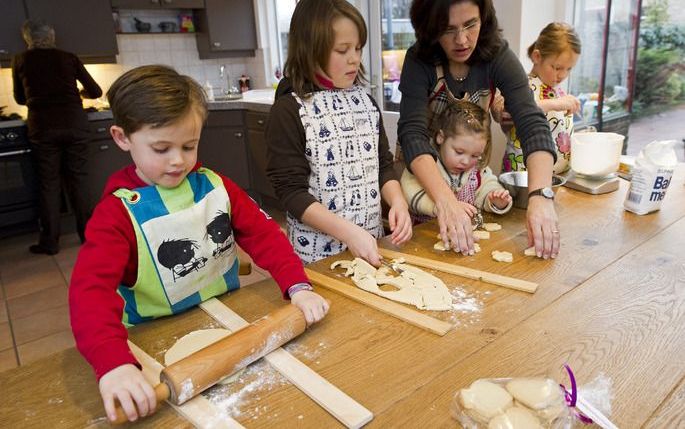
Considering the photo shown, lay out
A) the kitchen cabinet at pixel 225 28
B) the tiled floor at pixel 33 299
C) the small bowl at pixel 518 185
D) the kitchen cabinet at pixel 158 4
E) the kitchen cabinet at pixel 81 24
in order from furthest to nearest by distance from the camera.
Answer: the kitchen cabinet at pixel 225 28 → the kitchen cabinet at pixel 158 4 → the kitchen cabinet at pixel 81 24 → the tiled floor at pixel 33 299 → the small bowl at pixel 518 185

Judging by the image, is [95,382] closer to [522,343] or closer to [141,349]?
[141,349]

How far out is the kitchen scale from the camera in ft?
5.32

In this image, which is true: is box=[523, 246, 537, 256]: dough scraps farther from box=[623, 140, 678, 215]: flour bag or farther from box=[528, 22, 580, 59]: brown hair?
box=[528, 22, 580, 59]: brown hair

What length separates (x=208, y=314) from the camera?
38.0 inches

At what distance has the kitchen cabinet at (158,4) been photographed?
12.6 ft

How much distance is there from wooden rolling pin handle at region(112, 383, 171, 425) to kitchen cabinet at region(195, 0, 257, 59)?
404 centimetres

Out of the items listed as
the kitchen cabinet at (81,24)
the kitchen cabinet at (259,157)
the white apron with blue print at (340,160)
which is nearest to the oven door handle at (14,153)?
the kitchen cabinet at (81,24)

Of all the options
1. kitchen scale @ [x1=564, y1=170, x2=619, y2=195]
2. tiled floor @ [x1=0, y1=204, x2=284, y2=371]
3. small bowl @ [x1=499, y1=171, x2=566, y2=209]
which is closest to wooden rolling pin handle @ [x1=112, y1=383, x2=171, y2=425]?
small bowl @ [x1=499, y1=171, x2=566, y2=209]

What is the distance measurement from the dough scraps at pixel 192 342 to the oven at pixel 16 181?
3.32 meters

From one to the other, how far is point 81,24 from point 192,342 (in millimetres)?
3706

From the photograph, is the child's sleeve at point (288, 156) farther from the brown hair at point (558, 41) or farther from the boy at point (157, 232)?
the brown hair at point (558, 41)

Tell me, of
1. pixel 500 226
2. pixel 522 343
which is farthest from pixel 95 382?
pixel 500 226

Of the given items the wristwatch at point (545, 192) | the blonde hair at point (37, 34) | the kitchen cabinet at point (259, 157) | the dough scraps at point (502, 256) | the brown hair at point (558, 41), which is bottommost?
the kitchen cabinet at point (259, 157)

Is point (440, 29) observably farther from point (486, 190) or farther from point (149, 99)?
point (149, 99)
